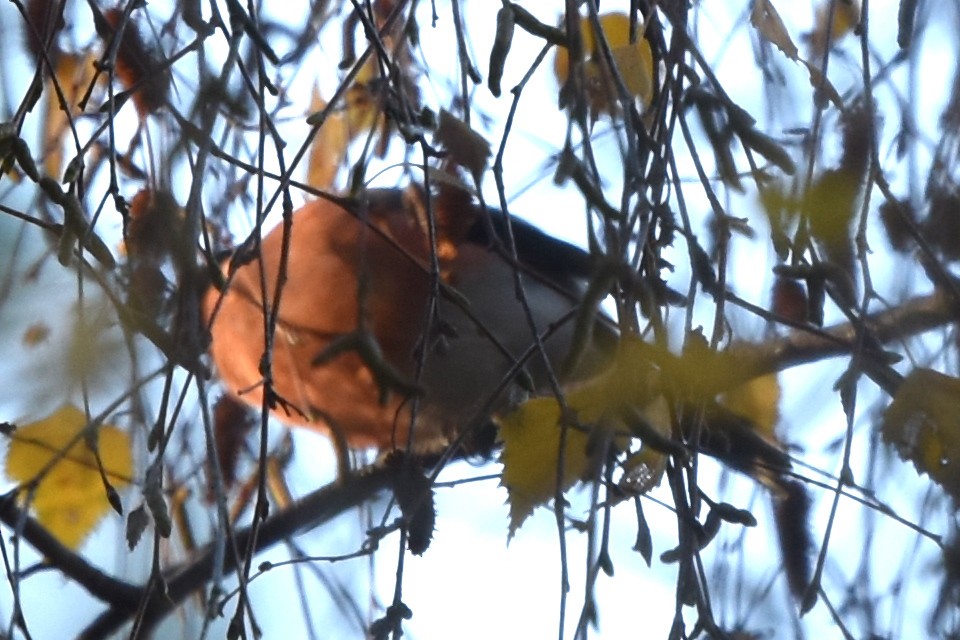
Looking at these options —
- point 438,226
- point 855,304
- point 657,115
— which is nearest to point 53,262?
point 438,226

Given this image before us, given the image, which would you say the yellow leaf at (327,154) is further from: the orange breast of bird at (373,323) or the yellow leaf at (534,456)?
the yellow leaf at (534,456)

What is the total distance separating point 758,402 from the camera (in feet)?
4.11

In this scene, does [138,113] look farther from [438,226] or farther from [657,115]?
[657,115]

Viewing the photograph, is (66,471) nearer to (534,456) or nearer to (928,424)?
(534,456)

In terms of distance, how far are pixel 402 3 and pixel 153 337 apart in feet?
1.40

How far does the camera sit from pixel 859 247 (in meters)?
1.01

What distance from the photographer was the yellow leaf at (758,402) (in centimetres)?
122

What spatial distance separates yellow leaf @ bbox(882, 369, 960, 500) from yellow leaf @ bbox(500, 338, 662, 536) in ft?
0.65

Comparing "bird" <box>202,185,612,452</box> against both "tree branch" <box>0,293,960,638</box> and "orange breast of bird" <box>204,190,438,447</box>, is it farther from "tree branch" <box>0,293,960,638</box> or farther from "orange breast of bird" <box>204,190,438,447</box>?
"tree branch" <box>0,293,960,638</box>

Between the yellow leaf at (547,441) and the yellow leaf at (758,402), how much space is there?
186mm

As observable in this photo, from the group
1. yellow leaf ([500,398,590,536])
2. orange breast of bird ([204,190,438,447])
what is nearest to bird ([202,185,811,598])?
orange breast of bird ([204,190,438,447])

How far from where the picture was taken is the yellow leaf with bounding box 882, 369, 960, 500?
1033 millimetres

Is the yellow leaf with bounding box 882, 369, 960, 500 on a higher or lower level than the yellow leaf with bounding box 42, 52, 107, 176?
lower

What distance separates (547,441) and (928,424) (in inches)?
11.9
